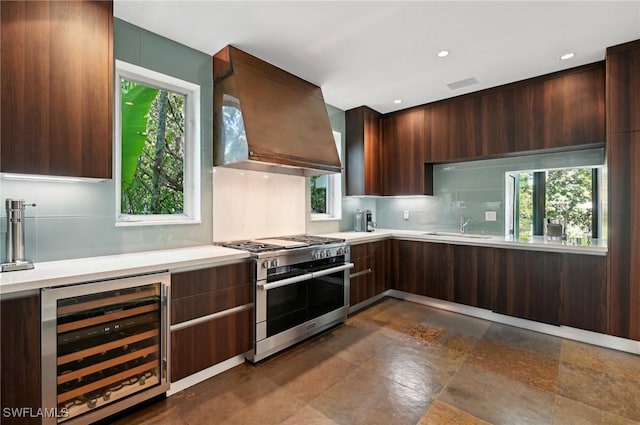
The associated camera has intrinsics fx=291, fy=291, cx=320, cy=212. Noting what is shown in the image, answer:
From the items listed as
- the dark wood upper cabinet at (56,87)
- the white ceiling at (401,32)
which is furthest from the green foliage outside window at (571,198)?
the dark wood upper cabinet at (56,87)

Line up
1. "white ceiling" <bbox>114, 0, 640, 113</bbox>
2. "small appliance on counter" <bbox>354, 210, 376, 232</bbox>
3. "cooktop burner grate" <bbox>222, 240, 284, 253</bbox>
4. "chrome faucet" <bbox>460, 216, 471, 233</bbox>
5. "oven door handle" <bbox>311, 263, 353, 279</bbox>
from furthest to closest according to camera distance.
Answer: "small appliance on counter" <bbox>354, 210, 376, 232</bbox> → "chrome faucet" <bbox>460, 216, 471, 233</bbox> → "oven door handle" <bbox>311, 263, 353, 279</bbox> → "cooktop burner grate" <bbox>222, 240, 284, 253</bbox> → "white ceiling" <bbox>114, 0, 640, 113</bbox>

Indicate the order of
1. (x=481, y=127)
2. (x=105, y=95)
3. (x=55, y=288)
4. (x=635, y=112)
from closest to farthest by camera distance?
(x=55, y=288), (x=105, y=95), (x=635, y=112), (x=481, y=127)

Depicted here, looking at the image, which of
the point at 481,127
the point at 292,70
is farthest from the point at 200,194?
the point at 481,127

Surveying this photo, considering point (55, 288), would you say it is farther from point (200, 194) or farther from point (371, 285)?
point (371, 285)

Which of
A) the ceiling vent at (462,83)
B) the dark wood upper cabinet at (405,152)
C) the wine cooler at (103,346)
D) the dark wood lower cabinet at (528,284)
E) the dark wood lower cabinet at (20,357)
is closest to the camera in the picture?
the dark wood lower cabinet at (20,357)

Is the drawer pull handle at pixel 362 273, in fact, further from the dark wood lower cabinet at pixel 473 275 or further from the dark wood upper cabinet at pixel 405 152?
the dark wood upper cabinet at pixel 405 152

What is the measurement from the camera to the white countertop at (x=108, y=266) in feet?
4.73

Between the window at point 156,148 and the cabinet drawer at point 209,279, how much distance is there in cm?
67

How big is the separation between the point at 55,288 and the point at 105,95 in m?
1.18

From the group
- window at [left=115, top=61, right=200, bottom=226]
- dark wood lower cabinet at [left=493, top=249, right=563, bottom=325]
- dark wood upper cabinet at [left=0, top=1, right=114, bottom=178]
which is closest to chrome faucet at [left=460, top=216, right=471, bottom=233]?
dark wood lower cabinet at [left=493, top=249, right=563, bottom=325]

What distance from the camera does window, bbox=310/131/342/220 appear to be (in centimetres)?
412

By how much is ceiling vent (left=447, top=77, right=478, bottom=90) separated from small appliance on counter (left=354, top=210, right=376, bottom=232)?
1923mm

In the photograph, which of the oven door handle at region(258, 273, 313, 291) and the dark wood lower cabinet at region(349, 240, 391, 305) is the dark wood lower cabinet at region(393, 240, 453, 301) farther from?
the oven door handle at region(258, 273, 313, 291)

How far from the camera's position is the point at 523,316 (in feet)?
9.95
